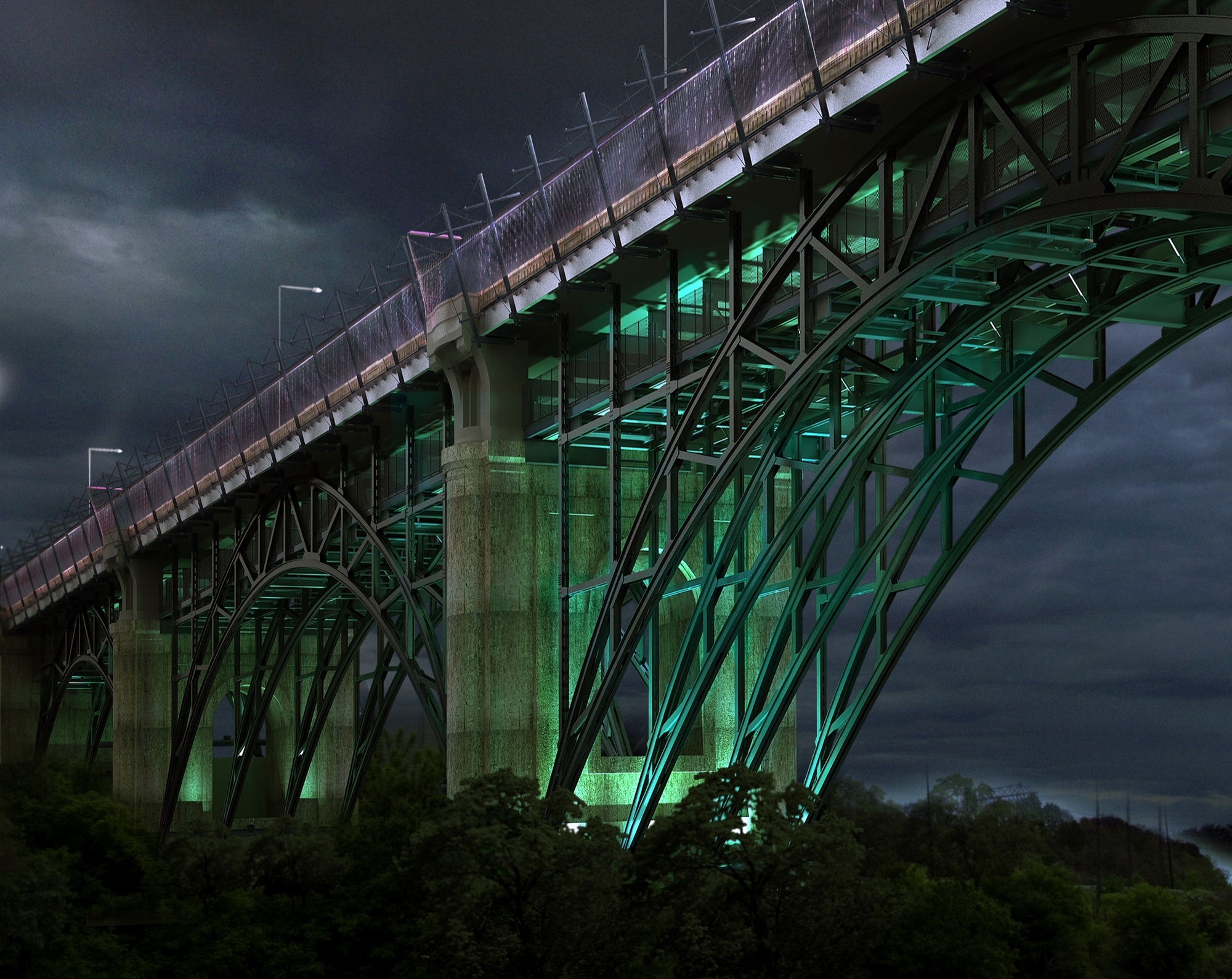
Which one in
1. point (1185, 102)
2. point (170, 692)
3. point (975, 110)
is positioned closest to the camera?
point (1185, 102)

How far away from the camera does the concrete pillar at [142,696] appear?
254 feet

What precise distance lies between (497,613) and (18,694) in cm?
7714

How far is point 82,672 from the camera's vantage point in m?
107

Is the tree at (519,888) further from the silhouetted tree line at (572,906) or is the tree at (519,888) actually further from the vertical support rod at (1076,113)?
the vertical support rod at (1076,113)

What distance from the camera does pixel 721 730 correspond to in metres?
42.8

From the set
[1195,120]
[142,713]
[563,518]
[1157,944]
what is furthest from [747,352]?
[142,713]

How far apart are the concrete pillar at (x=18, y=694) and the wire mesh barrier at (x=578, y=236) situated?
147 ft

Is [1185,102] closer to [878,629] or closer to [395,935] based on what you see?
[878,629]

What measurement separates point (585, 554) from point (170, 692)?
43625mm

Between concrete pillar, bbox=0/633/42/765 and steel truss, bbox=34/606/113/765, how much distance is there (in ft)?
2.20

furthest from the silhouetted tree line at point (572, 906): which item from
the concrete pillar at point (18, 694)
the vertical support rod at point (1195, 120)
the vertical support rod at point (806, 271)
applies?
the concrete pillar at point (18, 694)

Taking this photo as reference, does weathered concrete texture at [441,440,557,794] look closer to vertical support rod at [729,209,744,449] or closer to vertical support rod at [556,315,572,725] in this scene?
vertical support rod at [556,315,572,725]

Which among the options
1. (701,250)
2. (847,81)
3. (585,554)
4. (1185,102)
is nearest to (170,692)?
(585,554)

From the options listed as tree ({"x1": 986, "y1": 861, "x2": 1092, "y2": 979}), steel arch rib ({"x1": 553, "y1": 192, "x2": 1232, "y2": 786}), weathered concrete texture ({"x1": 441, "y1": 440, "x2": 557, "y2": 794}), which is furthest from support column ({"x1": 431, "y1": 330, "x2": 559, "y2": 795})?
tree ({"x1": 986, "y1": 861, "x2": 1092, "y2": 979})
